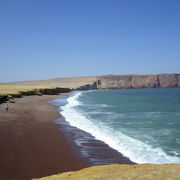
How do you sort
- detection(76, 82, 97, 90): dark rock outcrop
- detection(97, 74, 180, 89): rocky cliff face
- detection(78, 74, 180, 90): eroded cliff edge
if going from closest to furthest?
detection(76, 82, 97, 90): dark rock outcrop → detection(78, 74, 180, 90): eroded cliff edge → detection(97, 74, 180, 89): rocky cliff face

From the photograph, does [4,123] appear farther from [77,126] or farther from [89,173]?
[89,173]

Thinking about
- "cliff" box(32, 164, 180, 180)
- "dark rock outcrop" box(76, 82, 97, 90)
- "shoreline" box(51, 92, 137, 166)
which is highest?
"dark rock outcrop" box(76, 82, 97, 90)

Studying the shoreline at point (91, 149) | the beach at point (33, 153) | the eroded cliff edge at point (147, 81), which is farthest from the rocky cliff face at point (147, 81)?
the shoreline at point (91, 149)

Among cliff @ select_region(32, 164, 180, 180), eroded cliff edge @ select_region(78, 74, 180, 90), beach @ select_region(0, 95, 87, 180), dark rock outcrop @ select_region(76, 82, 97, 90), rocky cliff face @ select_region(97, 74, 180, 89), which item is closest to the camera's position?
cliff @ select_region(32, 164, 180, 180)

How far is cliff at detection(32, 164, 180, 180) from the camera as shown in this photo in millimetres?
7016

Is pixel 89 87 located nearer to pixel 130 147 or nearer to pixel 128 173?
pixel 130 147

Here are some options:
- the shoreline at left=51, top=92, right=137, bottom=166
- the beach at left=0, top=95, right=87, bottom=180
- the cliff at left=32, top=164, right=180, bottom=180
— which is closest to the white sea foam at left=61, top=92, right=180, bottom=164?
the shoreline at left=51, top=92, right=137, bottom=166

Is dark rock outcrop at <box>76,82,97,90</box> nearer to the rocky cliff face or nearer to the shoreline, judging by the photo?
the rocky cliff face

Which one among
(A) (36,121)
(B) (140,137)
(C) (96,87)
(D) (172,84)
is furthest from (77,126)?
(D) (172,84)

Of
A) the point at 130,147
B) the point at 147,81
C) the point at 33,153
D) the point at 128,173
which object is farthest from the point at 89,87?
the point at 128,173

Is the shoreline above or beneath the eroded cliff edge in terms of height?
beneath

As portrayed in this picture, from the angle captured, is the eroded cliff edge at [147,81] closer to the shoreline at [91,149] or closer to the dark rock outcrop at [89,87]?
the dark rock outcrop at [89,87]

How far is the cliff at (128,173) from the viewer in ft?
23.0

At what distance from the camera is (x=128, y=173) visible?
7.32m
